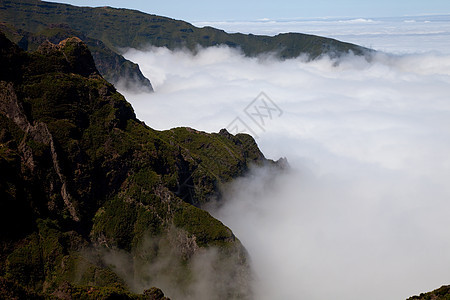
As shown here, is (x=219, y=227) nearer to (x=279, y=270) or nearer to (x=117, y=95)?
(x=279, y=270)

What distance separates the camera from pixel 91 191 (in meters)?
81.4

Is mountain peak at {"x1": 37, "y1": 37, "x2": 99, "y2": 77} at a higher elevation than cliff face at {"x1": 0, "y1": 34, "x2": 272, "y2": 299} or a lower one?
higher

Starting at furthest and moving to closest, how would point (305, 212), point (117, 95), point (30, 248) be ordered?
1. point (305, 212)
2. point (117, 95)
3. point (30, 248)

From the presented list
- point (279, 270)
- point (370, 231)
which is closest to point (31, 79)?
point (279, 270)

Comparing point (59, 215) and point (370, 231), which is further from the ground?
point (59, 215)

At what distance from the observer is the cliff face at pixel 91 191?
231 ft

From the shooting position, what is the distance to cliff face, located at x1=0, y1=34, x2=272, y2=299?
2776 inches

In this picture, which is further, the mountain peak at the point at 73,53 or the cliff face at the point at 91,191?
the mountain peak at the point at 73,53

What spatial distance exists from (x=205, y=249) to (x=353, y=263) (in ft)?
224

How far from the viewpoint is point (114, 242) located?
265 feet

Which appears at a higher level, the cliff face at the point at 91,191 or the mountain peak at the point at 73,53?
the mountain peak at the point at 73,53

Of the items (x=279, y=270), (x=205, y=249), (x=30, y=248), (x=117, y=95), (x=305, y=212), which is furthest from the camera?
(x=305, y=212)

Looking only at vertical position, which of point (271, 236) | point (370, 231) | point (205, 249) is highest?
point (205, 249)

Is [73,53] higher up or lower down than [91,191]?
higher up
